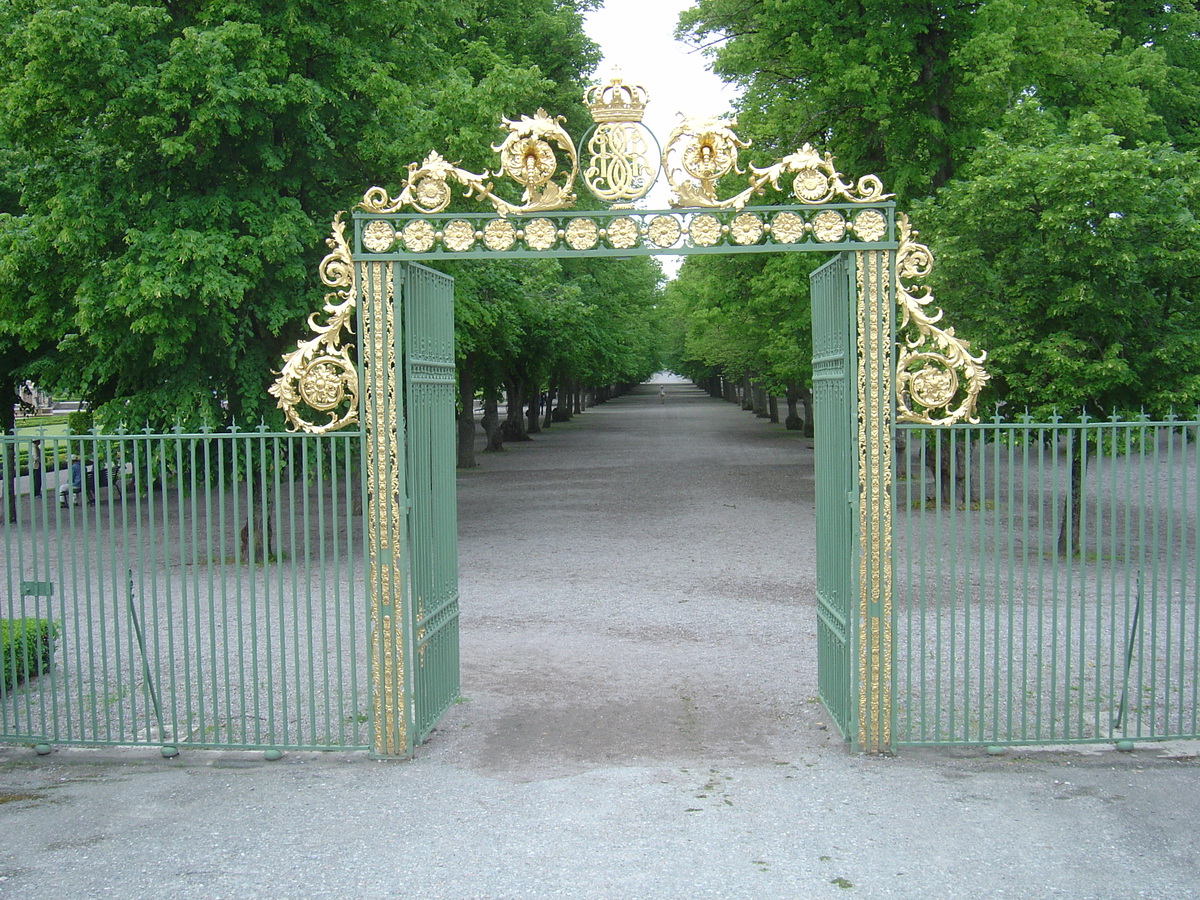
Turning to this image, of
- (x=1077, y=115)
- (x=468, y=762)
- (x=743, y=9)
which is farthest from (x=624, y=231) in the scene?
(x=743, y=9)

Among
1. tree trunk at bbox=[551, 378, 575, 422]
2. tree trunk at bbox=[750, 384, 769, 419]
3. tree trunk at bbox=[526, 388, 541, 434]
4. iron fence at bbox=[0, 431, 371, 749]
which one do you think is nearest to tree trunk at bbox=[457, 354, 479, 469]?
iron fence at bbox=[0, 431, 371, 749]

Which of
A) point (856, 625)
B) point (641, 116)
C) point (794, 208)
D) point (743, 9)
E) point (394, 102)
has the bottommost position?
point (856, 625)

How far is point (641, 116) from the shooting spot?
6992mm

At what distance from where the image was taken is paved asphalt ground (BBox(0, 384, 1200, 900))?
5.41m

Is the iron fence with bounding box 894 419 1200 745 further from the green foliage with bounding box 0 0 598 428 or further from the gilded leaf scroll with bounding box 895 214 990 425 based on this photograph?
the green foliage with bounding box 0 0 598 428

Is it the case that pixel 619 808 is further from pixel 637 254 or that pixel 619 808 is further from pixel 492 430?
pixel 492 430

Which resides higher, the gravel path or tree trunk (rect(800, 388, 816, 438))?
tree trunk (rect(800, 388, 816, 438))

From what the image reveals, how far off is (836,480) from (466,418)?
71.7 ft

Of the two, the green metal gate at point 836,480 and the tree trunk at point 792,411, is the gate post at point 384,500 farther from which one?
the tree trunk at point 792,411

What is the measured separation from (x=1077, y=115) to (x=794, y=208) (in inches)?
488

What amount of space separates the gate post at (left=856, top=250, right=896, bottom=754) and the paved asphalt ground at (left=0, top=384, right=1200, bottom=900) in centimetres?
41

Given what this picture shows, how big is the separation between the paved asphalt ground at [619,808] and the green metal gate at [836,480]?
0.48 meters

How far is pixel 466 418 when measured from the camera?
28.8 metres

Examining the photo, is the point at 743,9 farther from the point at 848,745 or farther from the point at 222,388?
the point at 848,745
